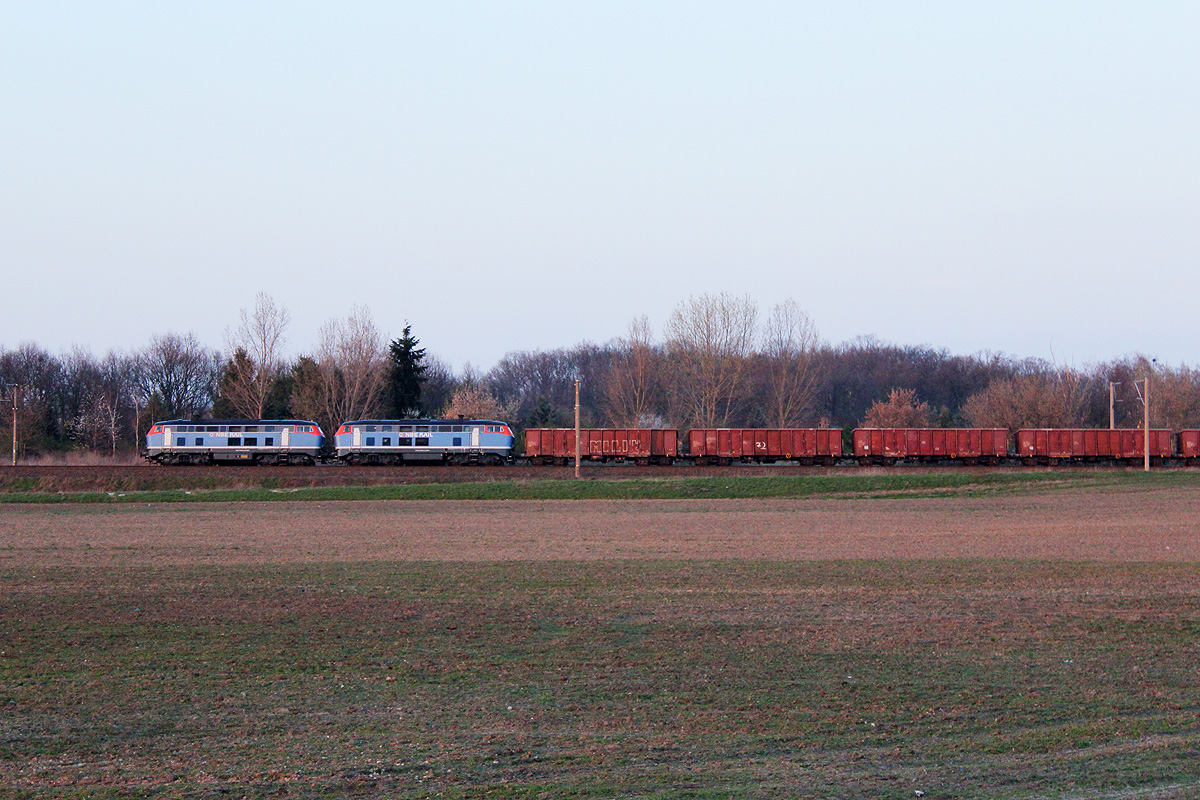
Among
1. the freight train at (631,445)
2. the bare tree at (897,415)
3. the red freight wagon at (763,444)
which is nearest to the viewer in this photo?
the freight train at (631,445)

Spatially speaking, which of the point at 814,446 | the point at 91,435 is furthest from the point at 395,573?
the point at 91,435

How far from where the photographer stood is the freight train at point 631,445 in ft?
214

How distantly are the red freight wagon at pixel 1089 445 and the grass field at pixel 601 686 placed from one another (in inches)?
1960

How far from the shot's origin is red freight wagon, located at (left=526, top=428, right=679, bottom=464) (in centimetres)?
6662

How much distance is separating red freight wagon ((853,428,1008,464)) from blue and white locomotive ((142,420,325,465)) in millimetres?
33975

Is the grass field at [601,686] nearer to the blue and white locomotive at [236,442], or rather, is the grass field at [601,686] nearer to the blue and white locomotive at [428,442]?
the blue and white locomotive at [428,442]

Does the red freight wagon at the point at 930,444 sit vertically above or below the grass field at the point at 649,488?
above

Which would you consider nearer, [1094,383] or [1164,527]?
[1164,527]

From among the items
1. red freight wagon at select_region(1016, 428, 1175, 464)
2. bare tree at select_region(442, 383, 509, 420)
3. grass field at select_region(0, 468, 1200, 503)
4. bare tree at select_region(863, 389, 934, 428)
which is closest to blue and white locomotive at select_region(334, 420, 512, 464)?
grass field at select_region(0, 468, 1200, 503)

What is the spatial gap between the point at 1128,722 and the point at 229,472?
53.5 m

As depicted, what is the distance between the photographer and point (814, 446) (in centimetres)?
6662

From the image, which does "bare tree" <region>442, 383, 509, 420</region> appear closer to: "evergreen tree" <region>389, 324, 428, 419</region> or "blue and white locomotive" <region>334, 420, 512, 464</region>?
"evergreen tree" <region>389, 324, 428, 419</region>

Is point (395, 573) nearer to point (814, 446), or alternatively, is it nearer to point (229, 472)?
point (229, 472)

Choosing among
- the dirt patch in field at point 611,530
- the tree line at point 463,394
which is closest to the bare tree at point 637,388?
the tree line at point 463,394
